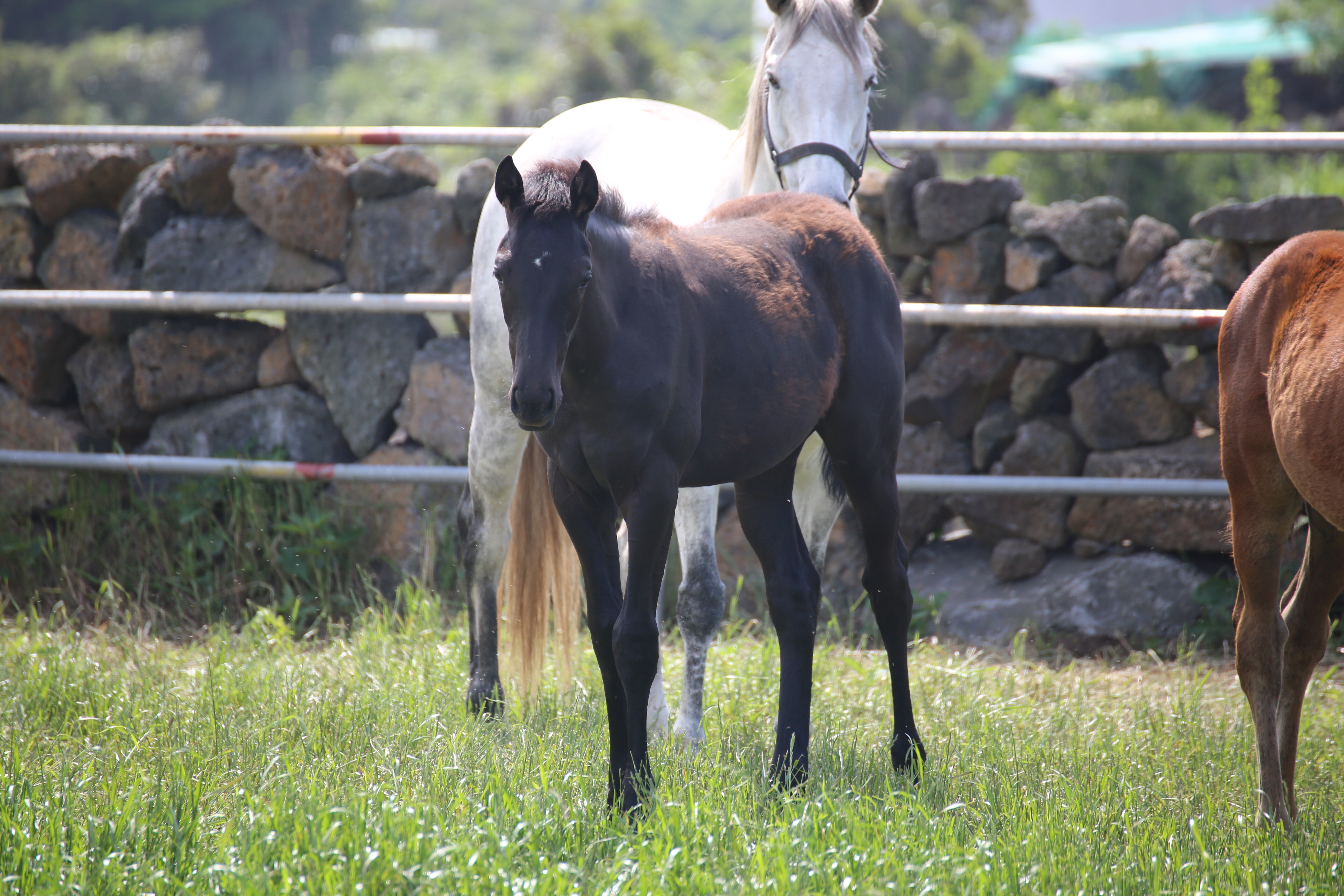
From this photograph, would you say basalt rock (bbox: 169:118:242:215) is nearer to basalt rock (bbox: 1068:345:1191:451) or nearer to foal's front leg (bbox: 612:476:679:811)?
foal's front leg (bbox: 612:476:679:811)

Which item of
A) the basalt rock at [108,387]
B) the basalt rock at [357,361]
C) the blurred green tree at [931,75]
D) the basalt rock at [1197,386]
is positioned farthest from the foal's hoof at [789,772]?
the blurred green tree at [931,75]

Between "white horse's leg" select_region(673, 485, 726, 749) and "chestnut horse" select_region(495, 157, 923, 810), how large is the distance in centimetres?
49

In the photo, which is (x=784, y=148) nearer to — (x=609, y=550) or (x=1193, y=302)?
(x=609, y=550)

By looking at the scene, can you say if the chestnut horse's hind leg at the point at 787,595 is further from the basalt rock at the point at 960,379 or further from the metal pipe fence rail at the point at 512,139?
the basalt rock at the point at 960,379

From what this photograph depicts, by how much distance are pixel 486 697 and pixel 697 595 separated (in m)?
0.81

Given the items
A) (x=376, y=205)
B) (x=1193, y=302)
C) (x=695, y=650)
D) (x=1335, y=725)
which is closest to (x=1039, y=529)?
(x=1193, y=302)

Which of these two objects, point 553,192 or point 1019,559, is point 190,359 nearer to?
point 553,192

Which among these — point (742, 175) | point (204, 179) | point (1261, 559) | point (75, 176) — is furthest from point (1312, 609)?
point (75, 176)

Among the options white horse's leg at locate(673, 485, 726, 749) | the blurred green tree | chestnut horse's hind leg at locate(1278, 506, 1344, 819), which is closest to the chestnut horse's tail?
white horse's leg at locate(673, 485, 726, 749)

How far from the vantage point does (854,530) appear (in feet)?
15.2

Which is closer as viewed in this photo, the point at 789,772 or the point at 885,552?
the point at 789,772

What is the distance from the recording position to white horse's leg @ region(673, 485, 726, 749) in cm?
318

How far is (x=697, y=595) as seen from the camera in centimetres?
320

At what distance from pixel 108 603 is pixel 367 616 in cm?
115
